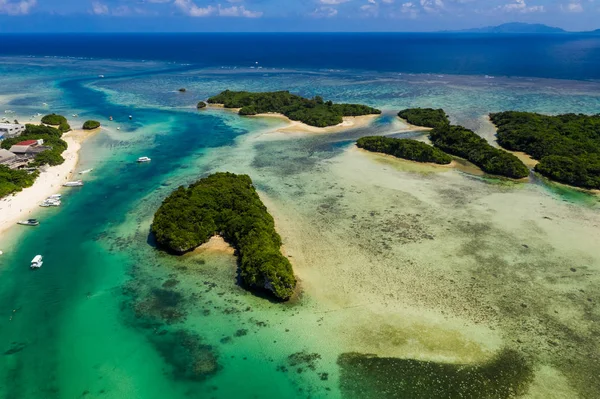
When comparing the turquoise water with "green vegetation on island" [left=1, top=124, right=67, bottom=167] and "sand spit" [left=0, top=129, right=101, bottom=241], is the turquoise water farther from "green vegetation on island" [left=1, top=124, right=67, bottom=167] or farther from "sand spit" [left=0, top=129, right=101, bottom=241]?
"green vegetation on island" [left=1, top=124, right=67, bottom=167]

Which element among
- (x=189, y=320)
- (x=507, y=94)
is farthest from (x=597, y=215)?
(x=507, y=94)

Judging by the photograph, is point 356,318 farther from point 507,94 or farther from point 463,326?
point 507,94

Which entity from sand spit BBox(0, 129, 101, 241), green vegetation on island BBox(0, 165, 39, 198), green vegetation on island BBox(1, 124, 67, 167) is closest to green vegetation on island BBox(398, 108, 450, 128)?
sand spit BBox(0, 129, 101, 241)

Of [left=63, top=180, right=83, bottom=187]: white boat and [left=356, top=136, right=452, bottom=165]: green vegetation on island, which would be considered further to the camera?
[left=356, top=136, right=452, bottom=165]: green vegetation on island

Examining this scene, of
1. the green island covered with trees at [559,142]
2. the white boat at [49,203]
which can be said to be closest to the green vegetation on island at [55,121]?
the white boat at [49,203]

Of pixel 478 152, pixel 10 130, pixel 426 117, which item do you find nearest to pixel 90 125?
pixel 10 130

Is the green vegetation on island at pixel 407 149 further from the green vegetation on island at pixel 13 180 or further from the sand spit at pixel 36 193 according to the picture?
the green vegetation on island at pixel 13 180

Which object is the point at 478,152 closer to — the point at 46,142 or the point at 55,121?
the point at 46,142
